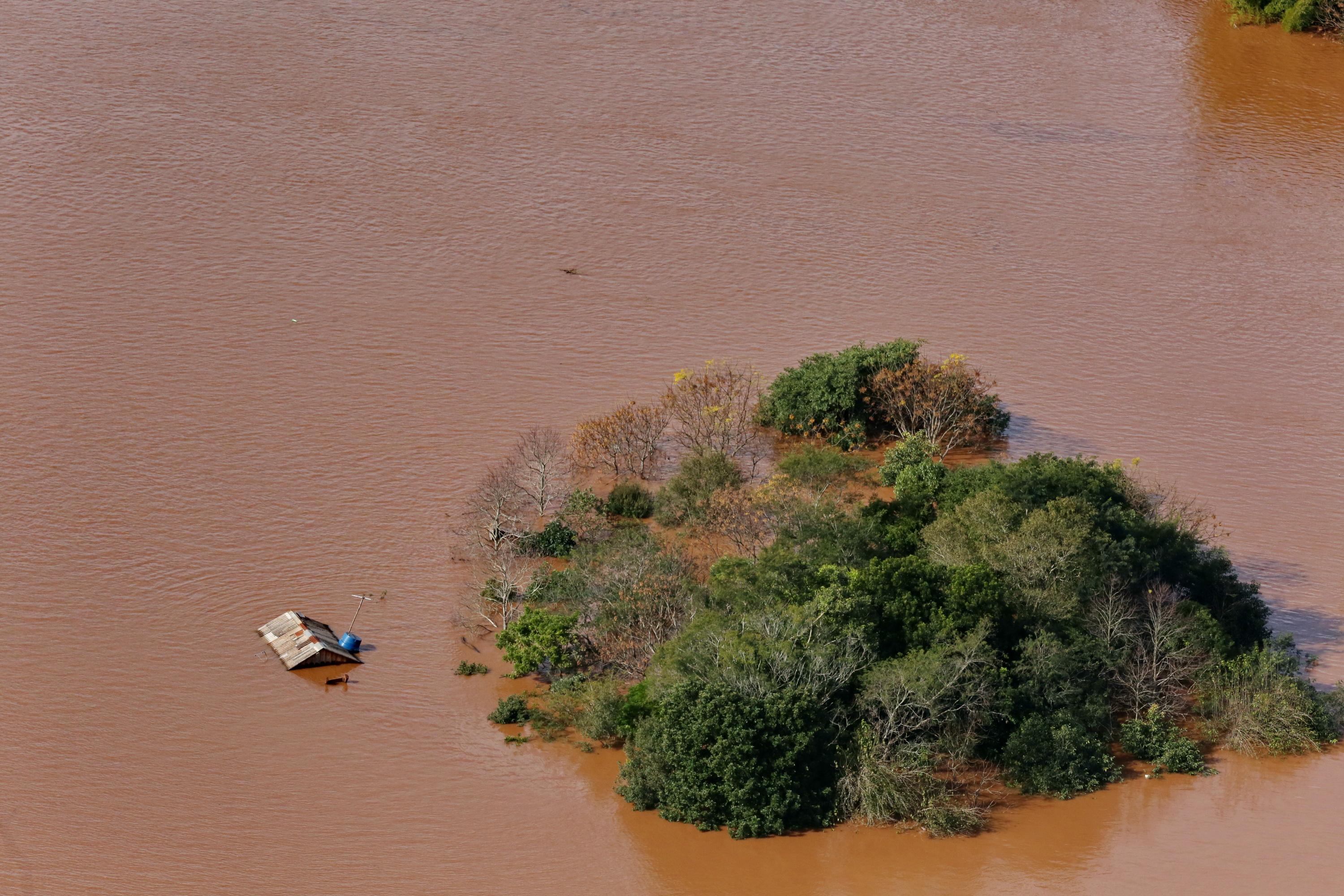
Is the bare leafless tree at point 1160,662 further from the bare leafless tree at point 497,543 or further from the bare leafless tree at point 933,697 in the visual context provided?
A: the bare leafless tree at point 497,543

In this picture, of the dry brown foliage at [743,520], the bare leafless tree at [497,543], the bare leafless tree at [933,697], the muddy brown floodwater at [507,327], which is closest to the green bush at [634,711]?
the muddy brown floodwater at [507,327]

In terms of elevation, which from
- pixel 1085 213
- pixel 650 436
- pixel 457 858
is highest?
pixel 1085 213

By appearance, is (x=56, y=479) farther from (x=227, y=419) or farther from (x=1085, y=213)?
(x=1085, y=213)

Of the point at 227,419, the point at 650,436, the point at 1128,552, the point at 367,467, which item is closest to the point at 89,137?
the point at 227,419

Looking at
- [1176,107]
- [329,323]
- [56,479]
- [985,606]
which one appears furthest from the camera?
[1176,107]

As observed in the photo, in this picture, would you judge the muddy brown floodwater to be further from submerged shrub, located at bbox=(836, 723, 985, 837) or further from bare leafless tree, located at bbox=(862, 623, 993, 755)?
bare leafless tree, located at bbox=(862, 623, 993, 755)
